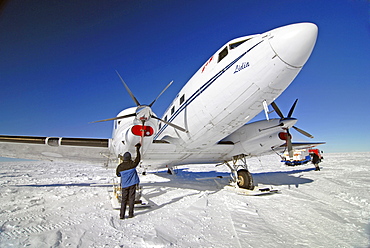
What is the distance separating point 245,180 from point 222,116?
14.9ft

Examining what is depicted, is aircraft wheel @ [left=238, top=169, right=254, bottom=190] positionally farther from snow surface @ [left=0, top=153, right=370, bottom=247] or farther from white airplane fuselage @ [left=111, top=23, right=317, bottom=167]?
white airplane fuselage @ [left=111, top=23, right=317, bottom=167]

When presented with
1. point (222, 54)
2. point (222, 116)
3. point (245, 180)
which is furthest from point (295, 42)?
point (245, 180)

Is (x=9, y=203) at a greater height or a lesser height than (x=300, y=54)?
lesser

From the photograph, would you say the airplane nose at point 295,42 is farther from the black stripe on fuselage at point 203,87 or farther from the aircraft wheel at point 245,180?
the aircraft wheel at point 245,180

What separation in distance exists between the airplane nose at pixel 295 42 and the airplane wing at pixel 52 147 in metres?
7.77

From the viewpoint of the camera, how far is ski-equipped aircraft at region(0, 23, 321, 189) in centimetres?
496

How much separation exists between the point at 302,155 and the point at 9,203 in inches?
1146

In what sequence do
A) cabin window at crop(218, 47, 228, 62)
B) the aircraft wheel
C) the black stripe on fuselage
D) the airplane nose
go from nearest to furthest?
the airplane nose → the black stripe on fuselage → cabin window at crop(218, 47, 228, 62) → the aircraft wheel

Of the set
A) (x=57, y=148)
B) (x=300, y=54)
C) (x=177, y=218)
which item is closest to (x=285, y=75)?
(x=300, y=54)

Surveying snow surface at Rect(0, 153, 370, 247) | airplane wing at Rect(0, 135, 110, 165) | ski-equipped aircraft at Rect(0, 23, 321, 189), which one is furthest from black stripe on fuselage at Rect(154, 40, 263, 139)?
snow surface at Rect(0, 153, 370, 247)

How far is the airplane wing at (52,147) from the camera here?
27.5 feet

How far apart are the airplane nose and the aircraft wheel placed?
6142mm

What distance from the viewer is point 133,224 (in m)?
4.43

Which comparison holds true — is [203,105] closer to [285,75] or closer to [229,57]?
[229,57]
